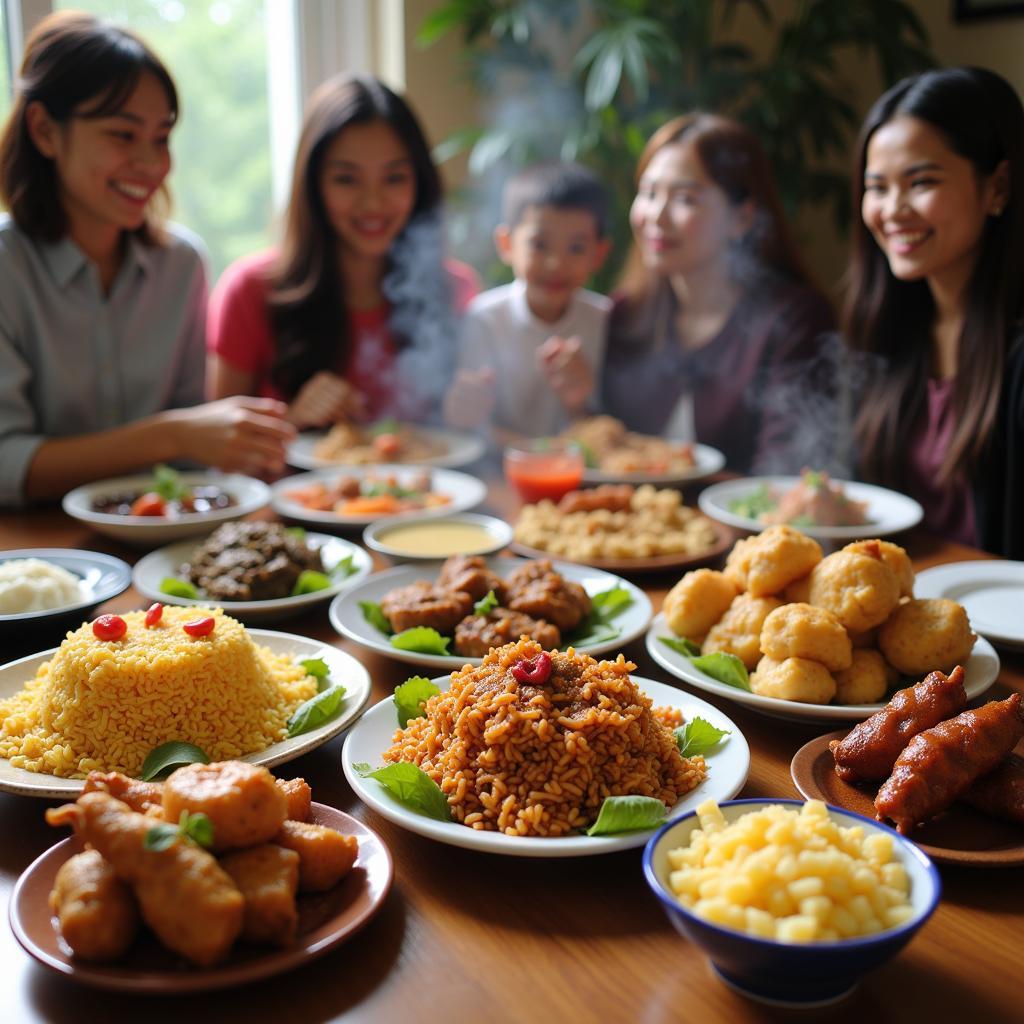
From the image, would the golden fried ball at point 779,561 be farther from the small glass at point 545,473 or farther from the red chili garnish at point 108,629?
the small glass at point 545,473

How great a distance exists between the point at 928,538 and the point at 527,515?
1121mm

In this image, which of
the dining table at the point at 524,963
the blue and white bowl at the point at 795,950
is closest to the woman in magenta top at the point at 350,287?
the dining table at the point at 524,963

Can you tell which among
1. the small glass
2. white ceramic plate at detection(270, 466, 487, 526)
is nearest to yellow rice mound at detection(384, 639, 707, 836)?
white ceramic plate at detection(270, 466, 487, 526)

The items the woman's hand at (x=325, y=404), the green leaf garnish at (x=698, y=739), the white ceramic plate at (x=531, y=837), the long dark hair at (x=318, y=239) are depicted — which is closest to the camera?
the white ceramic plate at (x=531, y=837)

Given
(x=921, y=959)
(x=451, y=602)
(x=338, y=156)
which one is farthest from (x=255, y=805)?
(x=338, y=156)

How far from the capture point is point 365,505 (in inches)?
120

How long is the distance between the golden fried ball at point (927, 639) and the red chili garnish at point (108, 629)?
1297 mm

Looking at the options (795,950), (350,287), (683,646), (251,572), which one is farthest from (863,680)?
(350,287)

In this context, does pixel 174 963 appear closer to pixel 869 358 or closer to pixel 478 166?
pixel 869 358

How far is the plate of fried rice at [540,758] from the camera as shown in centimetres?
136

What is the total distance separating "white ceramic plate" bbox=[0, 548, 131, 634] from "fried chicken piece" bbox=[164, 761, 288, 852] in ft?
3.17

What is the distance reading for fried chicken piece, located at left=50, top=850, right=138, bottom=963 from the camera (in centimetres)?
109

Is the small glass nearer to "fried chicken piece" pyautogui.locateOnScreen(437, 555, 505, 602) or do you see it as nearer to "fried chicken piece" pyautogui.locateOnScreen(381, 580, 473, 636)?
"fried chicken piece" pyautogui.locateOnScreen(437, 555, 505, 602)

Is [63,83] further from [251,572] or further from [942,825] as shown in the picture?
[942,825]
